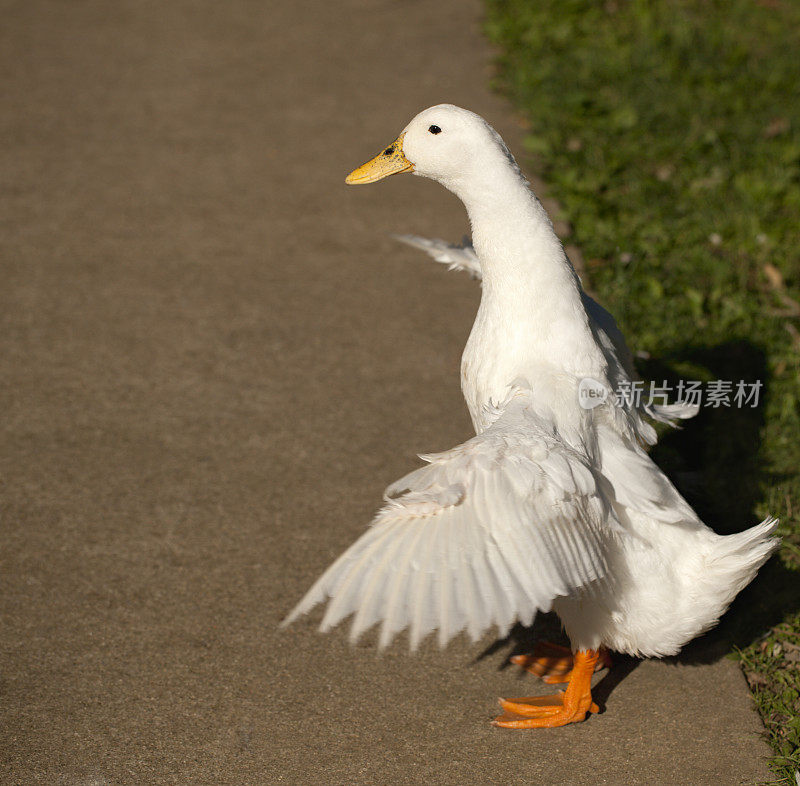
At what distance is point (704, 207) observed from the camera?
5.14 meters

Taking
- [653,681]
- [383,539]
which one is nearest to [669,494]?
[653,681]

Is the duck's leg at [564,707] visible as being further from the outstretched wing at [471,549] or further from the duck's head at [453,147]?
the duck's head at [453,147]

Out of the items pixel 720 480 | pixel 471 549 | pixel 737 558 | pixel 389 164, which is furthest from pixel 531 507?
pixel 720 480

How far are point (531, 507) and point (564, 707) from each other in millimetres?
875

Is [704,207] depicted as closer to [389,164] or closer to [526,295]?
[389,164]

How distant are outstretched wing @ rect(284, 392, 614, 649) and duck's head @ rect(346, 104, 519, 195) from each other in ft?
2.74

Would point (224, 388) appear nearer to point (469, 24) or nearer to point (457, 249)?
point (457, 249)

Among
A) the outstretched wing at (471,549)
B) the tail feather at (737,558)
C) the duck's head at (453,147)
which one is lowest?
the tail feather at (737,558)

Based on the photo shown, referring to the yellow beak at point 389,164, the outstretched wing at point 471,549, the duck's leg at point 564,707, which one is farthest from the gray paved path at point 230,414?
the yellow beak at point 389,164

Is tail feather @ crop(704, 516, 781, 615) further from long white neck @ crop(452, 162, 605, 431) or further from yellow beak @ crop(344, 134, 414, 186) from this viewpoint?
yellow beak @ crop(344, 134, 414, 186)

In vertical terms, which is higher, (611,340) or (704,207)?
(704,207)

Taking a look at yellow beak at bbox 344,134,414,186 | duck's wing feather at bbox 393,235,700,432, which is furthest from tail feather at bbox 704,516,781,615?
yellow beak at bbox 344,134,414,186

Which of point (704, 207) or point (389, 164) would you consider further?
point (704, 207)

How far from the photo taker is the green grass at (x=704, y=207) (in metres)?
3.47
